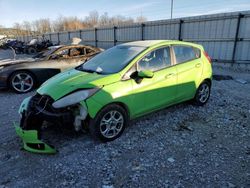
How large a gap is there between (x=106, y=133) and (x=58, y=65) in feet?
13.8

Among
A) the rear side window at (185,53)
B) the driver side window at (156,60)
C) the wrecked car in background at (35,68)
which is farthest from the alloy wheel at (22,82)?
the rear side window at (185,53)

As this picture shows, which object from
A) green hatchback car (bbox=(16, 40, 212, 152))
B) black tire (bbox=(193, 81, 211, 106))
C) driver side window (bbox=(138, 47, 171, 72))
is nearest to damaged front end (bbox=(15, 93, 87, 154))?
green hatchback car (bbox=(16, 40, 212, 152))

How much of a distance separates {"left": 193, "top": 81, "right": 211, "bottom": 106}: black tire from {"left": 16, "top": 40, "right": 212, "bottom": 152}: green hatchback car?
44 centimetres

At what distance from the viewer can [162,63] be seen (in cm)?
408

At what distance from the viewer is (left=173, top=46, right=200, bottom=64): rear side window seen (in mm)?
4364

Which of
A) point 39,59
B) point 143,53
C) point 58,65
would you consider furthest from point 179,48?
point 39,59

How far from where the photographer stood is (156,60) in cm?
400

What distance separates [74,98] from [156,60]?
1.74 meters

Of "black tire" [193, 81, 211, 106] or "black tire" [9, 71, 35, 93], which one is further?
"black tire" [9, 71, 35, 93]

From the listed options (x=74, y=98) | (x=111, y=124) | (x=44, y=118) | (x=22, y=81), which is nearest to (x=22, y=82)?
(x=22, y=81)

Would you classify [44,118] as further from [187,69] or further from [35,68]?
[35,68]

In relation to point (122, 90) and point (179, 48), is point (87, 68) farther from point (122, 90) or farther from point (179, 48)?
point (179, 48)

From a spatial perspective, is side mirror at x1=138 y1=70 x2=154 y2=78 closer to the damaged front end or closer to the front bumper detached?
the damaged front end

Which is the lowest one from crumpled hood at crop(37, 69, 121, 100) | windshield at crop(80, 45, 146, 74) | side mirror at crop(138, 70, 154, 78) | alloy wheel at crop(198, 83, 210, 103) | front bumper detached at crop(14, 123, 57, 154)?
front bumper detached at crop(14, 123, 57, 154)
